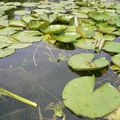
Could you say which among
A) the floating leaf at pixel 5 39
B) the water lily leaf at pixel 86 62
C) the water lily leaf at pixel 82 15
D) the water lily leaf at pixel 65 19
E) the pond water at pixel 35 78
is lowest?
the water lily leaf at pixel 82 15

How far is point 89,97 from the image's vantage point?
121 centimetres

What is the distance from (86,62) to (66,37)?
50cm

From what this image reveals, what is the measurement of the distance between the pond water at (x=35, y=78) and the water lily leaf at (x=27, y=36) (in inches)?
5.0

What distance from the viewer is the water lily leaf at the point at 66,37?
1.95m

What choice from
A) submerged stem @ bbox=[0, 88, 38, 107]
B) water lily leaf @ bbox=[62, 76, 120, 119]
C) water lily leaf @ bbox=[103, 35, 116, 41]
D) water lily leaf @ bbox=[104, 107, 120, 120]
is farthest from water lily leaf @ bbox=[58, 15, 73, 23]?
water lily leaf @ bbox=[104, 107, 120, 120]

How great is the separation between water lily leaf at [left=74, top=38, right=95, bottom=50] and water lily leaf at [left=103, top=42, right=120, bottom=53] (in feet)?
0.35

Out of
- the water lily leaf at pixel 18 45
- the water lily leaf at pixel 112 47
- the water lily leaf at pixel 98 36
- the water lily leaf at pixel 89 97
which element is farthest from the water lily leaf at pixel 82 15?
the water lily leaf at pixel 89 97

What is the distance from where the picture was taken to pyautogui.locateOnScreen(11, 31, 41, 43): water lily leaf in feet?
6.39

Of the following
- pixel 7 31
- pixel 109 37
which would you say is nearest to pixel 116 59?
pixel 109 37

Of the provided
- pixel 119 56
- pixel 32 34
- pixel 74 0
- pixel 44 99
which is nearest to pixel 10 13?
pixel 32 34

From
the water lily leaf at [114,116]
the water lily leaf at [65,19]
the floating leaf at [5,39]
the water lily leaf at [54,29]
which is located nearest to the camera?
the water lily leaf at [114,116]

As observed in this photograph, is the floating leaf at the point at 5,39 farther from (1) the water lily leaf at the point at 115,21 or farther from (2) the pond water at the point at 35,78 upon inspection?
(1) the water lily leaf at the point at 115,21

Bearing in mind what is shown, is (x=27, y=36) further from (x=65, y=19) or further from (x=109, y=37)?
(x=109, y=37)

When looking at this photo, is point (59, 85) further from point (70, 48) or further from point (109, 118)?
point (70, 48)
